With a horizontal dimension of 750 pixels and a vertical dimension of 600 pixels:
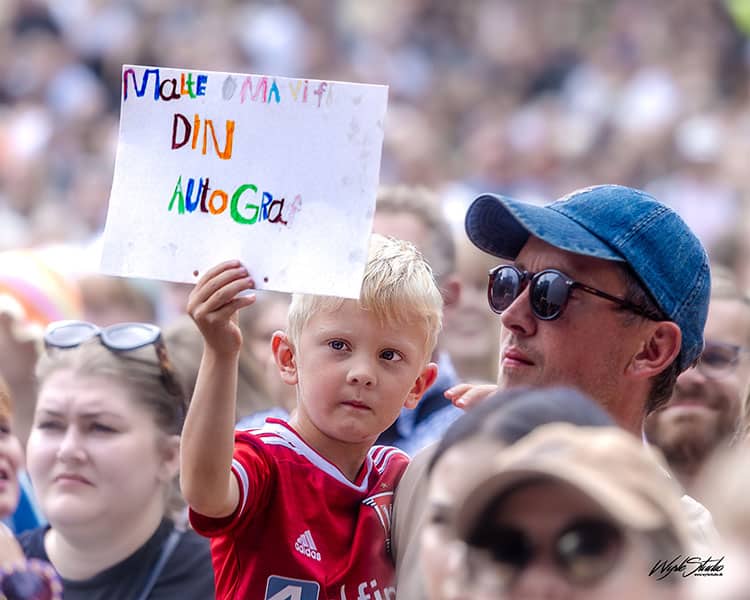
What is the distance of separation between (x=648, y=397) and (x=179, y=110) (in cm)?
118

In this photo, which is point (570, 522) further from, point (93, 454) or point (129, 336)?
point (129, 336)

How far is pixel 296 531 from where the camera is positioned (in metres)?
2.85

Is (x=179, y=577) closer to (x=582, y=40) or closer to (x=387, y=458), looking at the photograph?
(x=387, y=458)

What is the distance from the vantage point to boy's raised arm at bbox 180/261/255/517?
263 cm

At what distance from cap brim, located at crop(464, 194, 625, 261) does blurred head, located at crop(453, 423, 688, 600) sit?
3.77ft

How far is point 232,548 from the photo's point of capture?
9.39 feet

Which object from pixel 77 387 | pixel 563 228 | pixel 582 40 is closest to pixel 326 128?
pixel 563 228

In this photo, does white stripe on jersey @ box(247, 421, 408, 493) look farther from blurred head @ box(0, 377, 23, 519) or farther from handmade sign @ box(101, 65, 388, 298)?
blurred head @ box(0, 377, 23, 519)

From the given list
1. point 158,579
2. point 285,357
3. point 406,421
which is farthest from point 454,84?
point 285,357

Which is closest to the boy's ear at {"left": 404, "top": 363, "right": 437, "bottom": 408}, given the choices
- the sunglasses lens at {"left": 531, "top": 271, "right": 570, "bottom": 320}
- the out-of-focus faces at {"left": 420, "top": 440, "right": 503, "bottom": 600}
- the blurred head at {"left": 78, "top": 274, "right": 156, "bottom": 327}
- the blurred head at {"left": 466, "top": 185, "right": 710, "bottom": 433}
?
the blurred head at {"left": 466, "top": 185, "right": 710, "bottom": 433}

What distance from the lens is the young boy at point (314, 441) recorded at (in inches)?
104

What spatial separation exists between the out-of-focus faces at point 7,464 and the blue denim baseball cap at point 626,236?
4.24 ft

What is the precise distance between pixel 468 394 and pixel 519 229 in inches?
15.5

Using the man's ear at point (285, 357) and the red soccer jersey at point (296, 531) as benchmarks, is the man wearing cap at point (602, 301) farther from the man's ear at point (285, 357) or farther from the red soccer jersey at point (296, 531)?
the man's ear at point (285, 357)
